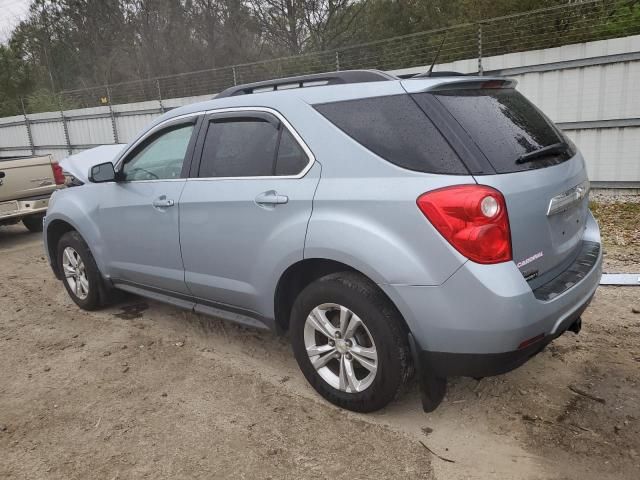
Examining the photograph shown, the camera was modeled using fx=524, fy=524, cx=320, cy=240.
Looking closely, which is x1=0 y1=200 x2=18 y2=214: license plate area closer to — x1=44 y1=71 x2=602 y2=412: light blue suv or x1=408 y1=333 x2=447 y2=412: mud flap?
x1=44 y1=71 x2=602 y2=412: light blue suv

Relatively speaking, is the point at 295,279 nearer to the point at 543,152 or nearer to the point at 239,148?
the point at 239,148

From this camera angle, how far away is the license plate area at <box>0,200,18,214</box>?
720 centimetres

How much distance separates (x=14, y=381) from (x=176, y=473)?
1707 millimetres

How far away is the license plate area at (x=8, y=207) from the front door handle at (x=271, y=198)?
579 cm

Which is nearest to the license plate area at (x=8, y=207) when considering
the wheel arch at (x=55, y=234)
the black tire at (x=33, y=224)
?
the black tire at (x=33, y=224)

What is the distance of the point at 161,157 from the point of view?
382cm

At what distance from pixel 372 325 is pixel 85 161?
3682 mm

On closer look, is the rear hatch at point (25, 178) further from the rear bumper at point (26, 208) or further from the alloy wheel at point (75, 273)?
the alloy wheel at point (75, 273)

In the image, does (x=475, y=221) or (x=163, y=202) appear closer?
(x=475, y=221)

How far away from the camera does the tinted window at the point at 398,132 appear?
243 centimetres

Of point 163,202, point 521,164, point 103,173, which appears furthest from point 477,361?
point 103,173

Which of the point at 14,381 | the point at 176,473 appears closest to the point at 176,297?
the point at 14,381

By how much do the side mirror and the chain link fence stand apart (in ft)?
11.2

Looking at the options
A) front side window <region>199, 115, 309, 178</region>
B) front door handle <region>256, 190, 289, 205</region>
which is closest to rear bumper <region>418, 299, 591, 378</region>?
front door handle <region>256, 190, 289, 205</region>
